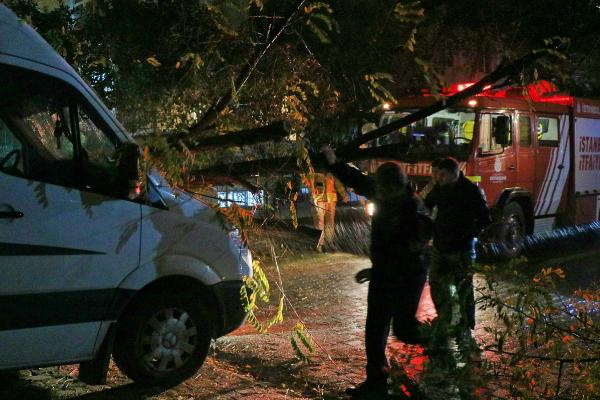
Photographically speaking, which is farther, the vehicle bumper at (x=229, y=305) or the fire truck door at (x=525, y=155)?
the fire truck door at (x=525, y=155)

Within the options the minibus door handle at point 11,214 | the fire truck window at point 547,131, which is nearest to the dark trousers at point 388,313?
the minibus door handle at point 11,214

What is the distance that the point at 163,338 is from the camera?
475cm

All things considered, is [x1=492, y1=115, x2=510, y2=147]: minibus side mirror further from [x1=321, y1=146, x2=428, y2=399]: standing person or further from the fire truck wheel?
[x1=321, y1=146, x2=428, y2=399]: standing person

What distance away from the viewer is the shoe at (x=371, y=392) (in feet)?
15.3

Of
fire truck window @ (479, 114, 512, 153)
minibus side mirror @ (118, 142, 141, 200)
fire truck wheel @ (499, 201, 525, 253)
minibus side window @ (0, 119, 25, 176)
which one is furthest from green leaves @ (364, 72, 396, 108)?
fire truck wheel @ (499, 201, 525, 253)

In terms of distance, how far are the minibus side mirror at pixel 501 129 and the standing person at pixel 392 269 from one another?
5684 millimetres

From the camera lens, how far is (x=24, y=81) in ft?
13.7

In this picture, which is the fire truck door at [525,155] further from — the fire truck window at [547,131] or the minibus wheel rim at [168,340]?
the minibus wheel rim at [168,340]

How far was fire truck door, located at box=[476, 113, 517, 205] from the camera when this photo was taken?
10.0 metres

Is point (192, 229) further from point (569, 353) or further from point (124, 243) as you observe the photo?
point (569, 353)

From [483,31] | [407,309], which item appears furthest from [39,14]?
[483,31]

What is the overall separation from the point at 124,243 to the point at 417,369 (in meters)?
2.12

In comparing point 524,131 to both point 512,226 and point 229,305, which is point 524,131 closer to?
point 512,226

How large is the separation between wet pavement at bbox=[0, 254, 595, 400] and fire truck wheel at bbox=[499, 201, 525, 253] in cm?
343
